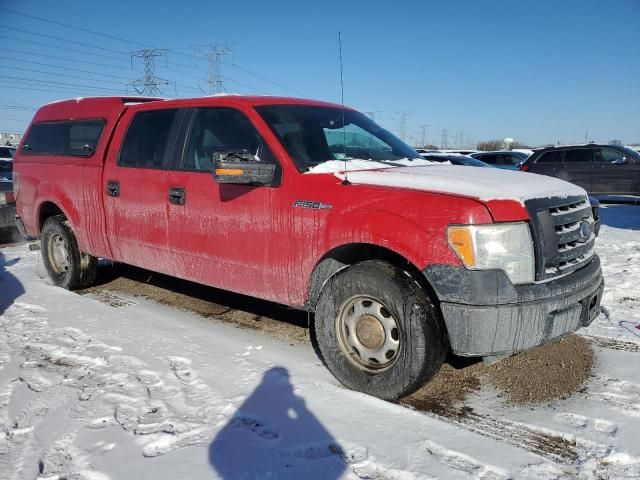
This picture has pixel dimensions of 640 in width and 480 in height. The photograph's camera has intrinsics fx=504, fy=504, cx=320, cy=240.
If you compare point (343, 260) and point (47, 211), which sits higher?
point (47, 211)

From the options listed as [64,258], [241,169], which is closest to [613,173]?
[241,169]

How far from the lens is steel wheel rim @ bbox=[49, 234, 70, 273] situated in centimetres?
554

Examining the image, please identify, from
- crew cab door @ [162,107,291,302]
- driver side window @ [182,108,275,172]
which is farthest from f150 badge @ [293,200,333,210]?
driver side window @ [182,108,275,172]

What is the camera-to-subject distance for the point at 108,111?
16.3 ft

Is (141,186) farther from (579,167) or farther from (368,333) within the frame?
(579,167)

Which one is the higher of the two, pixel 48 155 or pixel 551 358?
pixel 48 155

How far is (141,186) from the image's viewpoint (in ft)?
14.2

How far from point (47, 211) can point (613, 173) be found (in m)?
14.1

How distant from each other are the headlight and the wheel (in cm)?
36

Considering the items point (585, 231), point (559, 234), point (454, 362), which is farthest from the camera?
point (454, 362)

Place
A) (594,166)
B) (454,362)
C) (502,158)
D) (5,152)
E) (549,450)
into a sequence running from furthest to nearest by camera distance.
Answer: (502,158)
(5,152)
(594,166)
(454,362)
(549,450)

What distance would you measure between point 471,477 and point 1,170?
15.4 metres

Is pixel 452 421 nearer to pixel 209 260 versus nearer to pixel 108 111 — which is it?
pixel 209 260

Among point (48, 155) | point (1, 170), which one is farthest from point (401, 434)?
point (1, 170)
